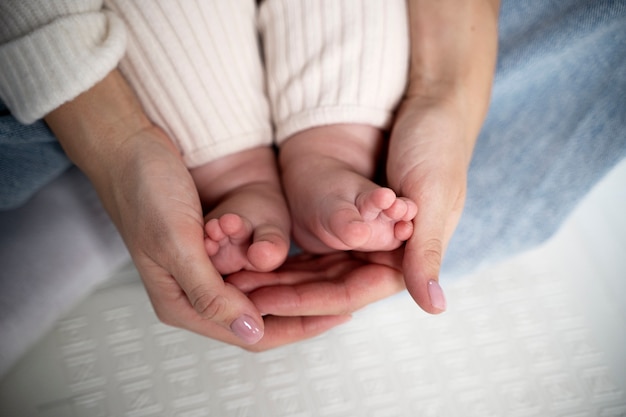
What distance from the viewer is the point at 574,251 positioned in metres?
0.81

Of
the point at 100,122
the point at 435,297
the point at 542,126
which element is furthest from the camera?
the point at 542,126

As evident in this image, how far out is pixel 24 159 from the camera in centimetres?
75

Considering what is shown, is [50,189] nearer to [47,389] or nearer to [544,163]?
[47,389]

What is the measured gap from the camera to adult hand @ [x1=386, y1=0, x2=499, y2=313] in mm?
583

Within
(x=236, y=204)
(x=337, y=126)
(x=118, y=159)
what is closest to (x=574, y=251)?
(x=337, y=126)

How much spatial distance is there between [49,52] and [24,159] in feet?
0.67

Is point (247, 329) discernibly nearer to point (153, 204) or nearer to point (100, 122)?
point (153, 204)

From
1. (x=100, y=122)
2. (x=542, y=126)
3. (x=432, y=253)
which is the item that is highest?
(x=100, y=122)

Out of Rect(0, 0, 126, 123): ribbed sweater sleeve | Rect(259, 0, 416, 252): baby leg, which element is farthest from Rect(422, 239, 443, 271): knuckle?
Rect(0, 0, 126, 123): ribbed sweater sleeve

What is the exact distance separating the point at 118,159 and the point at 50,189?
26 centimetres

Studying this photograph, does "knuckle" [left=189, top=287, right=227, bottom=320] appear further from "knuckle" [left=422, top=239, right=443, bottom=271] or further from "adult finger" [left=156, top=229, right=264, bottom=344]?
"knuckle" [left=422, top=239, right=443, bottom=271]

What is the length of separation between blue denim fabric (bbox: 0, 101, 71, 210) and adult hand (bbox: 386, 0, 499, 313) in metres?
0.47

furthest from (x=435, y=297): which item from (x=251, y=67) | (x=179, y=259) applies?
(x=251, y=67)

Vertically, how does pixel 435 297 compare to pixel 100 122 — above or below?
below
